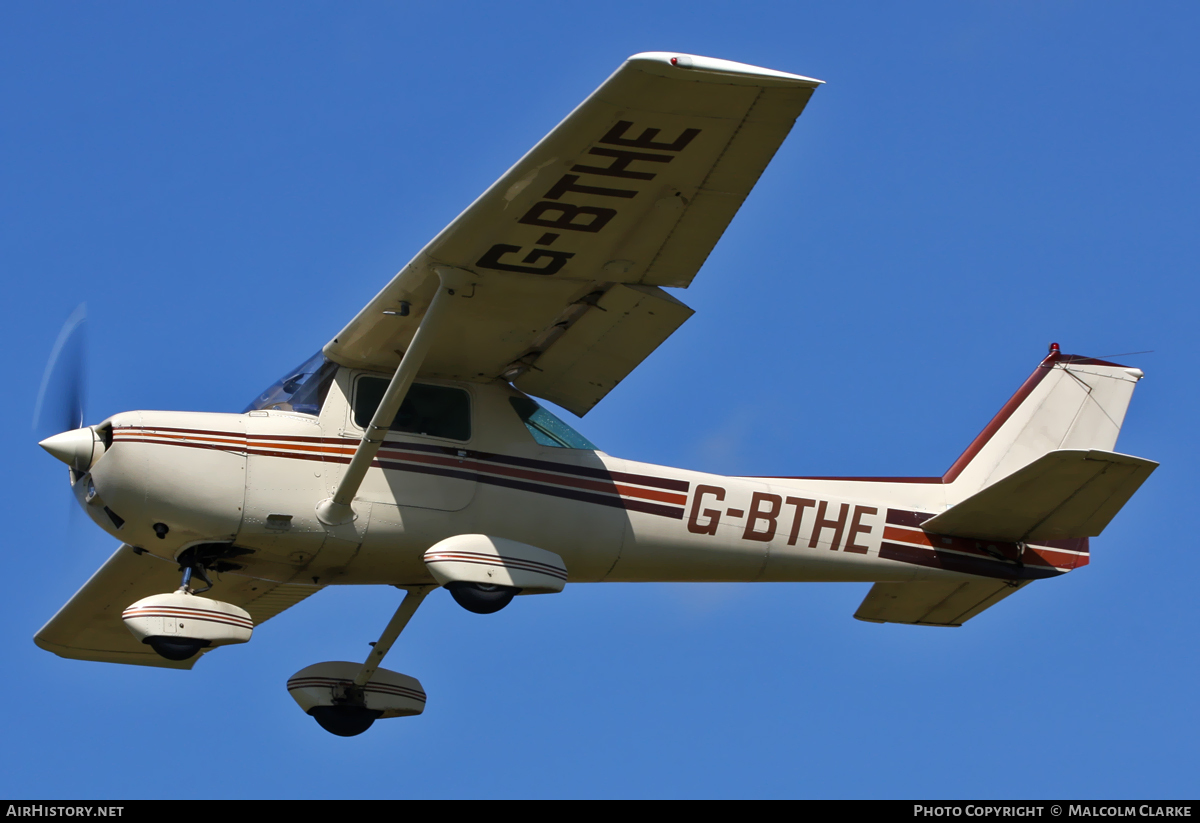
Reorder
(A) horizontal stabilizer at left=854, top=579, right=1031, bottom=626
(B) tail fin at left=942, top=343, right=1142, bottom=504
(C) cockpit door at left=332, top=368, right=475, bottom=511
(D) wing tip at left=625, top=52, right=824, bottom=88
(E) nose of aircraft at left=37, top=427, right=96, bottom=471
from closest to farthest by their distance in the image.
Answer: (D) wing tip at left=625, top=52, right=824, bottom=88 → (E) nose of aircraft at left=37, top=427, right=96, bottom=471 → (C) cockpit door at left=332, top=368, right=475, bottom=511 → (A) horizontal stabilizer at left=854, top=579, right=1031, bottom=626 → (B) tail fin at left=942, top=343, right=1142, bottom=504

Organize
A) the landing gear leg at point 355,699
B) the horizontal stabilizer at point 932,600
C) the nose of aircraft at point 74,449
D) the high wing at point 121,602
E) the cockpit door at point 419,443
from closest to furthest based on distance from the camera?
the nose of aircraft at point 74,449 < the cockpit door at point 419,443 < the landing gear leg at point 355,699 < the horizontal stabilizer at point 932,600 < the high wing at point 121,602

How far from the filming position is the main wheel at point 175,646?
10.0 m

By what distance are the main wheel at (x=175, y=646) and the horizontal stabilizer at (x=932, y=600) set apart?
597 cm

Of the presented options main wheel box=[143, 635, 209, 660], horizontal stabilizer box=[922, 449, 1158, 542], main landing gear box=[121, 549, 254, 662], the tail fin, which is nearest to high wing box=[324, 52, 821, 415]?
main landing gear box=[121, 549, 254, 662]

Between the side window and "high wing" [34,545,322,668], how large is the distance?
265 centimetres

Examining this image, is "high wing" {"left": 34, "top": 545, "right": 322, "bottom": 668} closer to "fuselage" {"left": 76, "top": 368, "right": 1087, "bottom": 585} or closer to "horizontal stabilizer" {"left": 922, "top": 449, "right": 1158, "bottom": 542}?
"fuselage" {"left": 76, "top": 368, "right": 1087, "bottom": 585}

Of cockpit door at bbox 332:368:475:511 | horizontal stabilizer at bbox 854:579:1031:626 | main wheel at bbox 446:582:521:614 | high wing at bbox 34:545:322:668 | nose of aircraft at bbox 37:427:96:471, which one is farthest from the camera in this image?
high wing at bbox 34:545:322:668

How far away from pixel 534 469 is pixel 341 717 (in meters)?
2.75

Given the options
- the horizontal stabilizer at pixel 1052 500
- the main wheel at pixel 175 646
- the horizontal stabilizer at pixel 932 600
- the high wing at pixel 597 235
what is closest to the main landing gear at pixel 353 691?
the main wheel at pixel 175 646

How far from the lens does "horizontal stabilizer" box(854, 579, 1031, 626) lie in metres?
12.6

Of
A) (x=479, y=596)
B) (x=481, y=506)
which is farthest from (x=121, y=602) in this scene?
(x=479, y=596)

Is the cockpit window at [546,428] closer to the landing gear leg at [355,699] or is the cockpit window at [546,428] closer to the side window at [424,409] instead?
the side window at [424,409]

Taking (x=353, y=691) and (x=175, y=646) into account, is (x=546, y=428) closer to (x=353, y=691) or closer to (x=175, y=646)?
(x=353, y=691)

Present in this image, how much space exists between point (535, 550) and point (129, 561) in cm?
413
